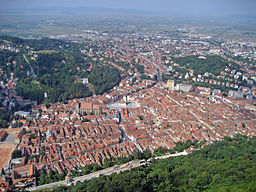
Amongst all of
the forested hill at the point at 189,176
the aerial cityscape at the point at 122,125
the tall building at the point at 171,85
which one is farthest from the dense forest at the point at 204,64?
the forested hill at the point at 189,176

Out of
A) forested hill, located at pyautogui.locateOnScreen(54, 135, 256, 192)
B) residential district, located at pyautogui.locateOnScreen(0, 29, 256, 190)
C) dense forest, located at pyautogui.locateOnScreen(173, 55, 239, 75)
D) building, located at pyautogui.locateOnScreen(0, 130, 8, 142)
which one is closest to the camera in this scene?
forested hill, located at pyautogui.locateOnScreen(54, 135, 256, 192)

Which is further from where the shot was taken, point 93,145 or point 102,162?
point 93,145

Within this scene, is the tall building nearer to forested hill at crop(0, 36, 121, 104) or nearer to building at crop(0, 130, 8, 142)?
forested hill at crop(0, 36, 121, 104)

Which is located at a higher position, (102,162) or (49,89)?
(49,89)

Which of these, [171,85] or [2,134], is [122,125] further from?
[171,85]

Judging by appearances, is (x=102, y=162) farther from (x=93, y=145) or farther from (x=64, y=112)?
(x=64, y=112)

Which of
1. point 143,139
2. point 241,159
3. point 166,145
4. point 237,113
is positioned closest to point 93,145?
point 143,139

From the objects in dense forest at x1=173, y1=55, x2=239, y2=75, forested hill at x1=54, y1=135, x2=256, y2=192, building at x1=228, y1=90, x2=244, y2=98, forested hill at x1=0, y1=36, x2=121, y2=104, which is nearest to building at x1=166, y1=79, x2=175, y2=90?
forested hill at x1=0, y1=36, x2=121, y2=104
